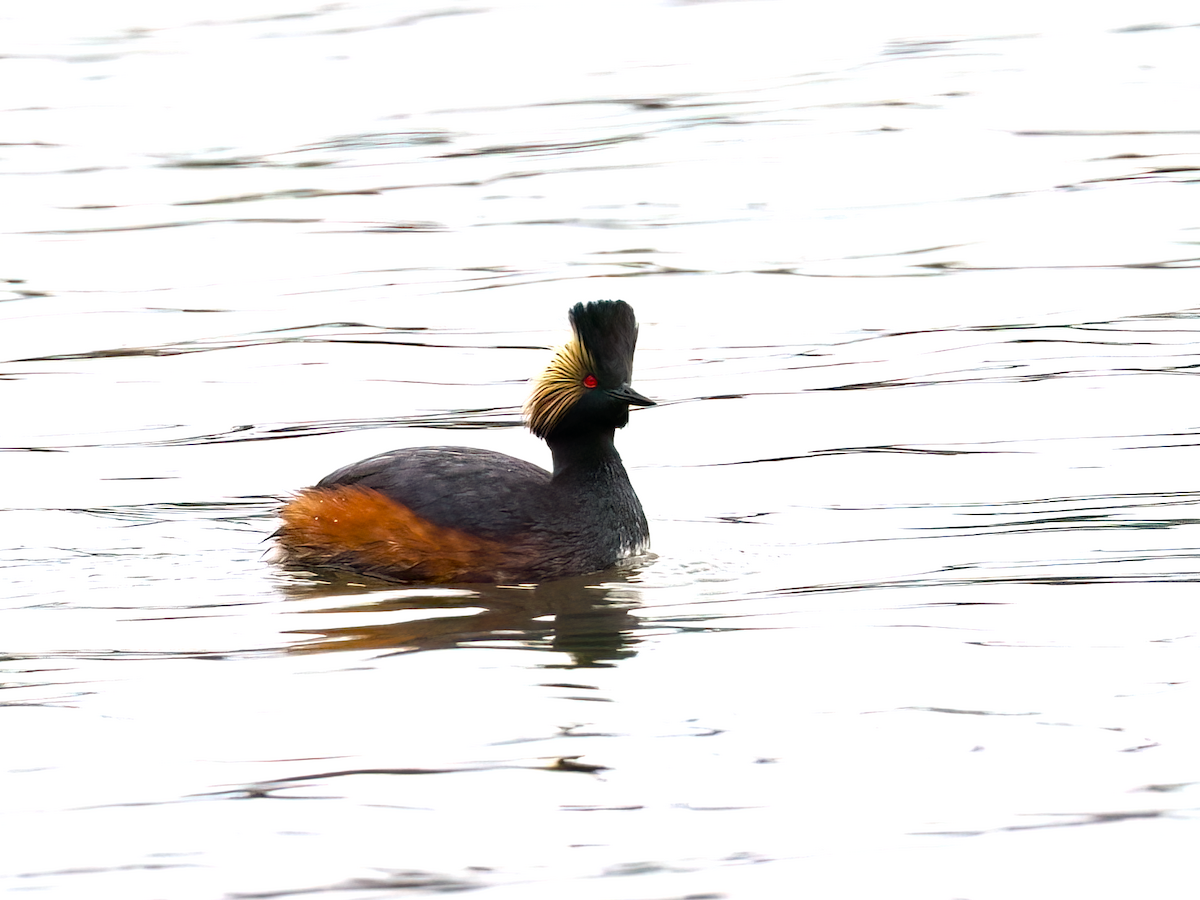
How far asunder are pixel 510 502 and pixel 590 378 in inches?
24.9

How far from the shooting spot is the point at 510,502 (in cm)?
865

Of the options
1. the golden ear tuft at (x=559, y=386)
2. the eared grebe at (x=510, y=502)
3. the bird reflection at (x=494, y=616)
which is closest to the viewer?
the bird reflection at (x=494, y=616)

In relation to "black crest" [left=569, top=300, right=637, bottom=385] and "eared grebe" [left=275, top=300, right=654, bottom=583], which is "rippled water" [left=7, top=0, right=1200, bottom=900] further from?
"black crest" [left=569, top=300, right=637, bottom=385]

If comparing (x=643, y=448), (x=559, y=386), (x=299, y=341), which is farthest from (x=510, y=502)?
(x=299, y=341)

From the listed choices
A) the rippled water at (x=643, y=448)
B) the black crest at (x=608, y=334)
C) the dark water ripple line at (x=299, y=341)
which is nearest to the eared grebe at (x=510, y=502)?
the black crest at (x=608, y=334)

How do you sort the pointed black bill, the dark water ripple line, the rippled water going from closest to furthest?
1. the rippled water
2. the pointed black bill
3. the dark water ripple line

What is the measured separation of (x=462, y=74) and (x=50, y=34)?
21.1 feet

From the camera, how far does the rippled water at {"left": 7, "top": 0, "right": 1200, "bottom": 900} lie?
5.66 metres

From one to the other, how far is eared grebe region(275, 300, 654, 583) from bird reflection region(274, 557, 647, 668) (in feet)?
0.34

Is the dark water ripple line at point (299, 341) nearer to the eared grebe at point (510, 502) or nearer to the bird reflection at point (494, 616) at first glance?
the eared grebe at point (510, 502)

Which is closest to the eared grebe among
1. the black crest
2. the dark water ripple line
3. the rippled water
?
Result: the black crest

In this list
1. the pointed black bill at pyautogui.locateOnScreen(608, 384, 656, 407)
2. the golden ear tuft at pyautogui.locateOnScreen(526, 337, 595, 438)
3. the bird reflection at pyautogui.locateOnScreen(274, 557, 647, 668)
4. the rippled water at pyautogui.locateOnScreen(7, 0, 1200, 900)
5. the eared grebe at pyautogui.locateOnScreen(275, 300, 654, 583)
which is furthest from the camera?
the golden ear tuft at pyautogui.locateOnScreen(526, 337, 595, 438)

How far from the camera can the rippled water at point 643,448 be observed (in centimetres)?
566

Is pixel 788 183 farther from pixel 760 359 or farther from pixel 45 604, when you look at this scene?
pixel 45 604
